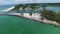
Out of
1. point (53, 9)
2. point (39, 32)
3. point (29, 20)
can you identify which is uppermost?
point (53, 9)

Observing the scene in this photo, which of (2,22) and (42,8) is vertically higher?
(42,8)

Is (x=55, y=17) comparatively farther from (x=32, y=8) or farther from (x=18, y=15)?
(x=18, y=15)

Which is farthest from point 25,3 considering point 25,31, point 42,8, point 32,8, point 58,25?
point 58,25

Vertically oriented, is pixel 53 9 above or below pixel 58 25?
above

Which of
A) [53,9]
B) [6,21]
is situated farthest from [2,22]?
[53,9]

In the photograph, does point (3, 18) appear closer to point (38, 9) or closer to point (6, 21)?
point (6, 21)
